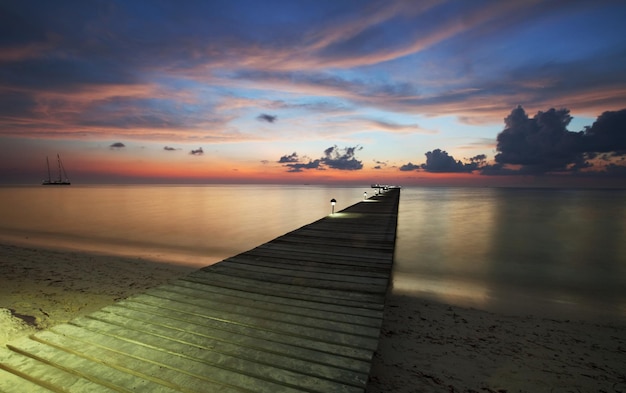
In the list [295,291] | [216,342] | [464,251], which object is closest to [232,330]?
[216,342]

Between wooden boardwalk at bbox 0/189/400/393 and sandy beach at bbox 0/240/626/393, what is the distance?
3.94 ft

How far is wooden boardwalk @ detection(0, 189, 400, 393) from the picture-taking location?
299 cm

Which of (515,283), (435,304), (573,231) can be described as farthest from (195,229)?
(573,231)

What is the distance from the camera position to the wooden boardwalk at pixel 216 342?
9.80ft

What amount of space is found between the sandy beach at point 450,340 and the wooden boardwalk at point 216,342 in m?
1.20

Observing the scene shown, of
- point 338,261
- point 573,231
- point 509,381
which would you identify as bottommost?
point 573,231

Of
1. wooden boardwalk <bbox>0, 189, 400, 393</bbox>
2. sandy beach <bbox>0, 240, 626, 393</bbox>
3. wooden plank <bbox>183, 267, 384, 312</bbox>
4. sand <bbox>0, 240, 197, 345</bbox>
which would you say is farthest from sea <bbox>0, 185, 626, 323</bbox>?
wooden boardwalk <bbox>0, 189, 400, 393</bbox>

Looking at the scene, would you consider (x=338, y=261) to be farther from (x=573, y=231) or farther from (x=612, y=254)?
(x=573, y=231)

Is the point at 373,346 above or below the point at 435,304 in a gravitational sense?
above

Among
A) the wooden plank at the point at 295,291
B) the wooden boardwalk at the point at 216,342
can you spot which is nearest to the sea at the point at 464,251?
the wooden plank at the point at 295,291

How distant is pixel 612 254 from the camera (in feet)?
53.8

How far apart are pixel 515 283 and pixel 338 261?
784cm

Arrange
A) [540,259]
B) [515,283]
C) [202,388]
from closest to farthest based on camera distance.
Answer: [202,388], [515,283], [540,259]

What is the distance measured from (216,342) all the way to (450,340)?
478 centimetres
